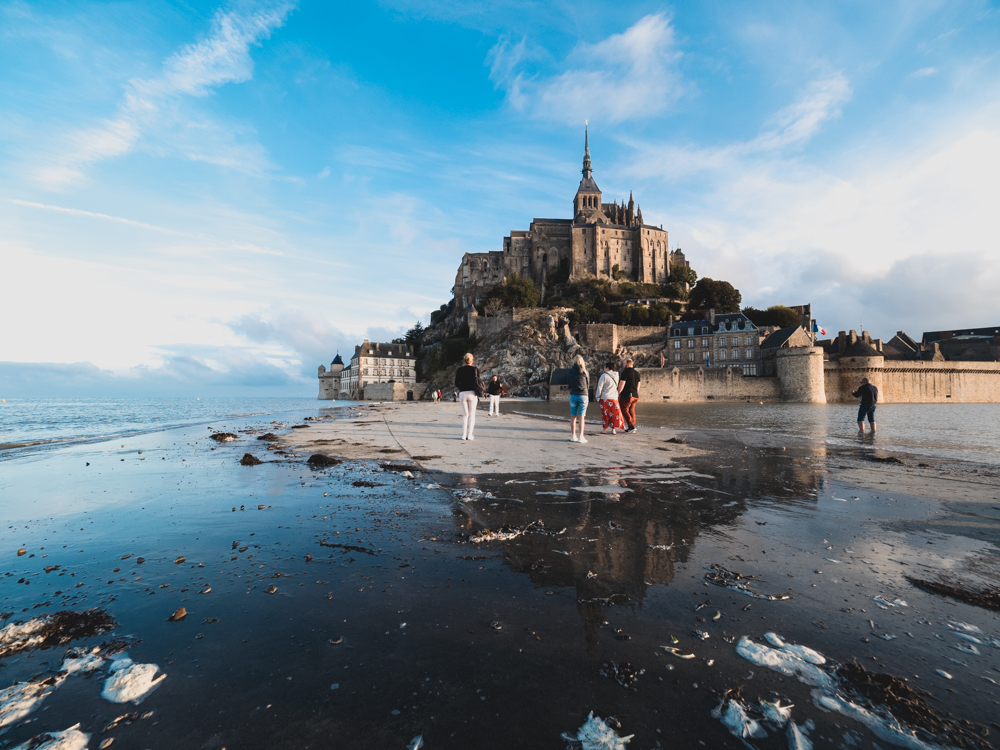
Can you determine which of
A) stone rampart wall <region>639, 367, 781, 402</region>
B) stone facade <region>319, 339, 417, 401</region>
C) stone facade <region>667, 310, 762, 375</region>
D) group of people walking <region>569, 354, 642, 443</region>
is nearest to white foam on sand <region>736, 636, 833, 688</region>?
group of people walking <region>569, 354, 642, 443</region>

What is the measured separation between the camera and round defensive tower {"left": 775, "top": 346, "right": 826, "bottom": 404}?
4594 centimetres

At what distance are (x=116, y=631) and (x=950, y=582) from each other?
4.60m

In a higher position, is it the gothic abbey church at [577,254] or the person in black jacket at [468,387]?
the gothic abbey church at [577,254]

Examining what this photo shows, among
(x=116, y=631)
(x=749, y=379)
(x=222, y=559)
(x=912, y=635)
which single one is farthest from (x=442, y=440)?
(x=749, y=379)

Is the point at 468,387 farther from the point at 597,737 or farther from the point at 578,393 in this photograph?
the point at 597,737

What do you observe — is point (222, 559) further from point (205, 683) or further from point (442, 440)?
point (442, 440)

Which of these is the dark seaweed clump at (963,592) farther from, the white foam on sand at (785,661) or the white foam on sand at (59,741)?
the white foam on sand at (59,741)

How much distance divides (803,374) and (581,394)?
47922 millimetres

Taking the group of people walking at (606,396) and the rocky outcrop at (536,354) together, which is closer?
the group of people walking at (606,396)

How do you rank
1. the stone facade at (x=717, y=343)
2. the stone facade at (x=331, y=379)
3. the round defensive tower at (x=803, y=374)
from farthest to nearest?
the stone facade at (x=331, y=379) → the stone facade at (x=717, y=343) → the round defensive tower at (x=803, y=374)

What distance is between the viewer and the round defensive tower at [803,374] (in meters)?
45.9

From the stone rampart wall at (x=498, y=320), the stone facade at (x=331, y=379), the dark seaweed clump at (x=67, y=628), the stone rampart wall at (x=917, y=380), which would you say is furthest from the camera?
the stone facade at (x=331, y=379)

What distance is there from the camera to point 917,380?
2002 inches

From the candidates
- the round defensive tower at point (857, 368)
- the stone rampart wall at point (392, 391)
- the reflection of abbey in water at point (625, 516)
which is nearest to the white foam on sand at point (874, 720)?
the reflection of abbey in water at point (625, 516)
